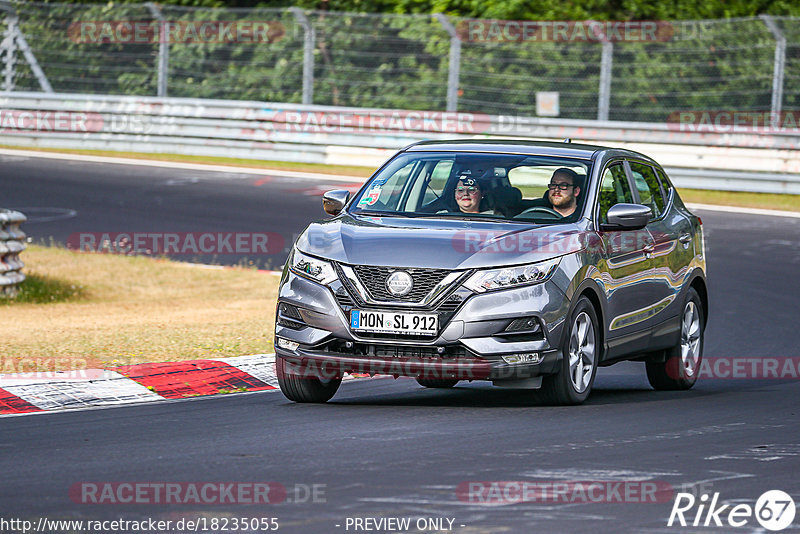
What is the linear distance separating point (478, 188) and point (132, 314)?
18.4 feet

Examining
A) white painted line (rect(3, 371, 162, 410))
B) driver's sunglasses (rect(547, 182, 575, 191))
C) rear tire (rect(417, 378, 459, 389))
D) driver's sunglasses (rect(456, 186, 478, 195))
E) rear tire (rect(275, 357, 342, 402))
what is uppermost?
driver's sunglasses (rect(547, 182, 575, 191))

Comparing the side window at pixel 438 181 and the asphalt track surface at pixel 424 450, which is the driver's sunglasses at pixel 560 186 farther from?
the asphalt track surface at pixel 424 450

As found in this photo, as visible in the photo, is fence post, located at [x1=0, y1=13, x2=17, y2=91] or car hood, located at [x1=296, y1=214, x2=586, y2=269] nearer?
car hood, located at [x1=296, y1=214, x2=586, y2=269]

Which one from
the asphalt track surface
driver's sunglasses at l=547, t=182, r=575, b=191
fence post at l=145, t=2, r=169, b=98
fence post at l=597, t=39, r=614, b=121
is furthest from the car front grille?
fence post at l=145, t=2, r=169, b=98

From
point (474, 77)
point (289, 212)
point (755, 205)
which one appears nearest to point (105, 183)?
point (289, 212)

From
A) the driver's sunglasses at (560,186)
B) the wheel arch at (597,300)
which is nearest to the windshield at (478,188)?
the driver's sunglasses at (560,186)

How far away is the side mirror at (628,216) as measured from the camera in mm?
9438

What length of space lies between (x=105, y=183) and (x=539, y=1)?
1111 centimetres

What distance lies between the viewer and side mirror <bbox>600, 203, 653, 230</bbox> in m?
9.44

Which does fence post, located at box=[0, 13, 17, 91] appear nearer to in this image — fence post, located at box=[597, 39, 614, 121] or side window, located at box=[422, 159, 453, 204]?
fence post, located at box=[597, 39, 614, 121]

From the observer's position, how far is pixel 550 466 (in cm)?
705

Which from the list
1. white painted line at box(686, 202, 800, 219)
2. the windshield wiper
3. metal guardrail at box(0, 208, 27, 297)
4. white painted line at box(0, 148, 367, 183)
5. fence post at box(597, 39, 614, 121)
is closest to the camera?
the windshield wiper

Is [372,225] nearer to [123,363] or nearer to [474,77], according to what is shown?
[123,363]

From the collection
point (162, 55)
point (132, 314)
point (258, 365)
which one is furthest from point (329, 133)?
point (258, 365)
